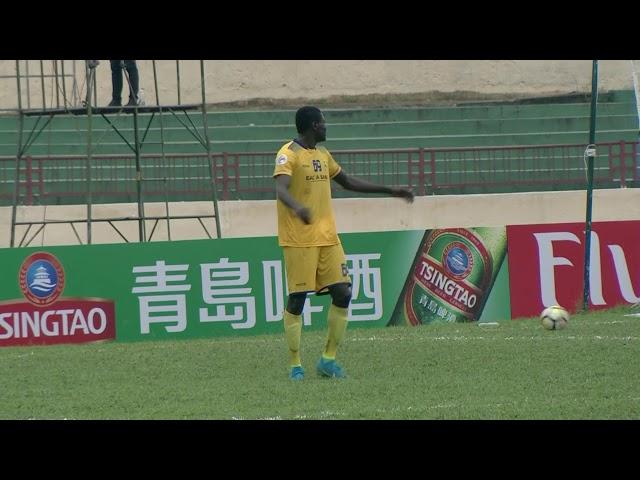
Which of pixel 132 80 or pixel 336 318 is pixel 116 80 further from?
pixel 336 318

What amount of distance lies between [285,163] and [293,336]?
1378 mm

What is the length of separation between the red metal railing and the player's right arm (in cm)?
1277

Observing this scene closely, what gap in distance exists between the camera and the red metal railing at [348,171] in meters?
23.8

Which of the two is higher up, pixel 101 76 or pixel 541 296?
pixel 101 76

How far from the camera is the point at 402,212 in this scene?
80.6 ft

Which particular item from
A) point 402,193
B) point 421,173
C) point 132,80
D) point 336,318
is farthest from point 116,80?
point 336,318

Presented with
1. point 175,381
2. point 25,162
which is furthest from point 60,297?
point 25,162

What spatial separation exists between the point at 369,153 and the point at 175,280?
32.7 ft

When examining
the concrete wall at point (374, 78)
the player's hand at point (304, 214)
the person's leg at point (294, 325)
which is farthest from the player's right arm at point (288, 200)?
the concrete wall at point (374, 78)

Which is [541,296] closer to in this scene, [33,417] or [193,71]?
[33,417]

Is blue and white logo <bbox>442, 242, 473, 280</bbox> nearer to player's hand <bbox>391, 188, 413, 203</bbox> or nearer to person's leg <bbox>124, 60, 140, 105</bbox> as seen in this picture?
player's hand <bbox>391, 188, 413, 203</bbox>

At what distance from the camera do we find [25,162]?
23.8 m
